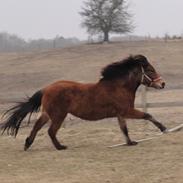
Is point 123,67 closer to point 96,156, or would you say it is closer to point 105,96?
point 105,96

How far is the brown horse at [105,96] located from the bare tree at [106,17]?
40167 millimetres

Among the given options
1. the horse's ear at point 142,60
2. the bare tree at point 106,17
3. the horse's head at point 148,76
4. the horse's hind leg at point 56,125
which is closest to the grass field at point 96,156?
the horse's hind leg at point 56,125

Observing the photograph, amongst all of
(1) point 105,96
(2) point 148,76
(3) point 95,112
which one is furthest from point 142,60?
(3) point 95,112

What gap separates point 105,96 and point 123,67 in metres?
0.71

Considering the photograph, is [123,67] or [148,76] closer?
[148,76]

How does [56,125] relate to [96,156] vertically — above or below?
above

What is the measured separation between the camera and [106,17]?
169 feet

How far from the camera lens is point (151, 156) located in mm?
9750

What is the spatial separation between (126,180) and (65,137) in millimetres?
5261

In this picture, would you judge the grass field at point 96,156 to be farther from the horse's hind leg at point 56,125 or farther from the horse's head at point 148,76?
the horse's head at point 148,76

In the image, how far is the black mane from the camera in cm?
1124

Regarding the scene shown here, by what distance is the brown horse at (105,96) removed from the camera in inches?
435

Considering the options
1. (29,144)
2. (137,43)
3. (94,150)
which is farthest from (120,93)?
(137,43)

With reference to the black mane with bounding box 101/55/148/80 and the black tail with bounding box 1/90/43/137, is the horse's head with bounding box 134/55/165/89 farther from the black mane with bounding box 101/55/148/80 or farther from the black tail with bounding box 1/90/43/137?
the black tail with bounding box 1/90/43/137
